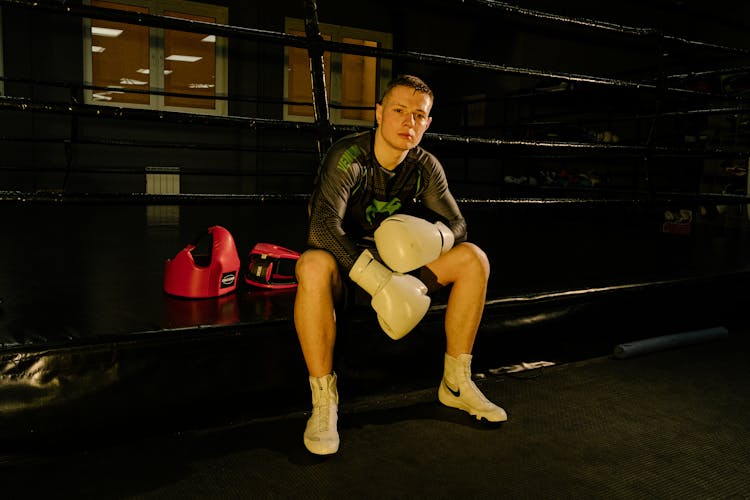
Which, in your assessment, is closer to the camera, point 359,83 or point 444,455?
point 444,455

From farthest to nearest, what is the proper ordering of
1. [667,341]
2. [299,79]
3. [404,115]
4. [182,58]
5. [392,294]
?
[299,79] < [182,58] < [667,341] < [404,115] < [392,294]

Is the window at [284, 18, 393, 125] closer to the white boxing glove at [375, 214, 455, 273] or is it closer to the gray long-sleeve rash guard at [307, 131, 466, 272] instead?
the gray long-sleeve rash guard at [307, 131, 466, 272]

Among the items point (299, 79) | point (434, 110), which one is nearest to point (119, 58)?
point (299, 79)

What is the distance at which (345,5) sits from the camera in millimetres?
6449

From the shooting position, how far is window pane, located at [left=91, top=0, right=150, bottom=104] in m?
5.46

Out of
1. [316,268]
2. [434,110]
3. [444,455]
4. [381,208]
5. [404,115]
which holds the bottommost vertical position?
[444,455]

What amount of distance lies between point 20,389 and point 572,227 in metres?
3.71

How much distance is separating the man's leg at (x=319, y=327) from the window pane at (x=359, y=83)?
Result: 18.5 ft

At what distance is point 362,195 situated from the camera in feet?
4.91

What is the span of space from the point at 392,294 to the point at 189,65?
5377mm

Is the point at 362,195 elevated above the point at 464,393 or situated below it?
above

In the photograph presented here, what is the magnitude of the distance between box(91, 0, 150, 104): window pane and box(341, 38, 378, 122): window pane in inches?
84.6

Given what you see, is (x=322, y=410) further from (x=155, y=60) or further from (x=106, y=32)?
(x=106, y=32)

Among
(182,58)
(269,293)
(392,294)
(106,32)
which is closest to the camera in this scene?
(392,294)
